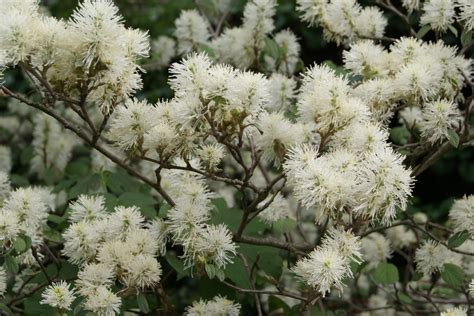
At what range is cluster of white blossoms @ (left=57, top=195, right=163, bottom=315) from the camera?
1969 mm

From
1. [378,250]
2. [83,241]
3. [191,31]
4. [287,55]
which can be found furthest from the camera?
→ [191,31]

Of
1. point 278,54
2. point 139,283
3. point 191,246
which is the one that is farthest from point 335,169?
point 278,54

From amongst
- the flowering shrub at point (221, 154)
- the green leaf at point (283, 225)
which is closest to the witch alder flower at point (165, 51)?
the flowering shrub at point (221, 154)

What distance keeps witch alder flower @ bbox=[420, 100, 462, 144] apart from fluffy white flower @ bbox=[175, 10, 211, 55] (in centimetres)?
132

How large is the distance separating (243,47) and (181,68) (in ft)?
3.88

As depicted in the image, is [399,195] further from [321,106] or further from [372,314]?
[372,314]

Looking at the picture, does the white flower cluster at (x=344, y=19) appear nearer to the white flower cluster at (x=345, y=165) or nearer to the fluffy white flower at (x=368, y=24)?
the fluffy white flower at (x=368, y=24)

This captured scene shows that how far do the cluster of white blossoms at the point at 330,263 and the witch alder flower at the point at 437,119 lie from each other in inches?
19.1

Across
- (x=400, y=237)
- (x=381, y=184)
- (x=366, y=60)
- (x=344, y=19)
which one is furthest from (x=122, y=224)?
(x=400, y=237)

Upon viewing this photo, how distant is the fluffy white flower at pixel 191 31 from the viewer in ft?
11.1

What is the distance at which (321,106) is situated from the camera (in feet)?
6.83

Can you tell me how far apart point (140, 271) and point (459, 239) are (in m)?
0.91

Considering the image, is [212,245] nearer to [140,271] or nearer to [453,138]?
[140,271]

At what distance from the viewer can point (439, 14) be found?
8.36 feet
